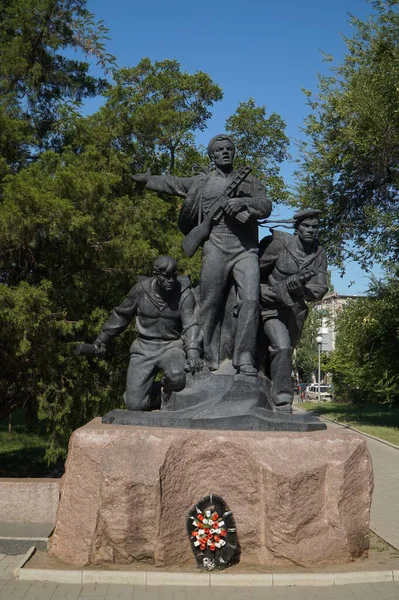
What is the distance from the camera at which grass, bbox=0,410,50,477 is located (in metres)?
15.0

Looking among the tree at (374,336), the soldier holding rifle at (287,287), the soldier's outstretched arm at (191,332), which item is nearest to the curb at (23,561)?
the soldier's outstretched arm at (191,332)

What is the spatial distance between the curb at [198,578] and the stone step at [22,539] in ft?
2.46

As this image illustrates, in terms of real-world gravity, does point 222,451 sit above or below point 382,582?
above

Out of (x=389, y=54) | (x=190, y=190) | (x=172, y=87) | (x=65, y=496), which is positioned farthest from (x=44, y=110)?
(x=65, y=496)

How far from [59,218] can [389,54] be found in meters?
11.5

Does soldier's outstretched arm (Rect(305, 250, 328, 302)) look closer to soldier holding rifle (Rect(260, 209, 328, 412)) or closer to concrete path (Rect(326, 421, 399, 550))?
soldier holding rifle (Rect(260, 209, 328, 412))

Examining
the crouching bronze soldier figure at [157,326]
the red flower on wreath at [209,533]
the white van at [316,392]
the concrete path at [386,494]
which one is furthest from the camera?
the white van at [316,392]

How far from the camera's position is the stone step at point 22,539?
18.2 ft

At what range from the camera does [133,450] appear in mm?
5059

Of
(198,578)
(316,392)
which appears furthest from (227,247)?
(316,392)

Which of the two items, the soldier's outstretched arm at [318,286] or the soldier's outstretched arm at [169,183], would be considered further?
the soldier's outstretched arm at [169,183]

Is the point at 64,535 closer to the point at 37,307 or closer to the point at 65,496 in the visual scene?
the point at 65,496

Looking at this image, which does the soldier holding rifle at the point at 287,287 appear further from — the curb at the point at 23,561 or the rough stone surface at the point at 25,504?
the rough stone surface at the point at 25,504

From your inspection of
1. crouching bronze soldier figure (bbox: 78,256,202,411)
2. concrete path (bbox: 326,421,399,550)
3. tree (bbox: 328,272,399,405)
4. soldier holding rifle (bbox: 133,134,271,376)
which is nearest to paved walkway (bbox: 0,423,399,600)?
concrete path (bbox: 326,421,399,550)
